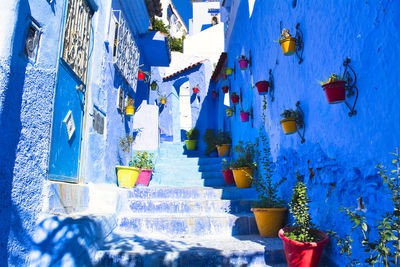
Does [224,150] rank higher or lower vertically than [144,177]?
higher

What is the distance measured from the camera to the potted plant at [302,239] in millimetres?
2697

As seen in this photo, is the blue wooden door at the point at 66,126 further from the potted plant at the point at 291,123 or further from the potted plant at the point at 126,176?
the potted plant at the point at 291,123

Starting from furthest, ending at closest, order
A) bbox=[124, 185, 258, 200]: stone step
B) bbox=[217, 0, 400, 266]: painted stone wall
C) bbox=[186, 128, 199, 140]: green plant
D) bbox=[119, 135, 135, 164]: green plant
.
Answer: bbox=[186, 128, 199, 140]: green plant, bbox=[119, 135, 135, 164]: green plant, bbox=[124, 185, 258, 200]: stone step, bbox=[217, 0, 400, 266]: painted stone wall

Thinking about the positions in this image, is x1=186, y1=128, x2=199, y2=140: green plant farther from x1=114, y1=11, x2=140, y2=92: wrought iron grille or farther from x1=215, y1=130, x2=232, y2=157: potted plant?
x1=114, y1=11, x2=140, y2=92: wrought iron grille

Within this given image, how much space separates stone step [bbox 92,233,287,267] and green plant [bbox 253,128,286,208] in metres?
0.61

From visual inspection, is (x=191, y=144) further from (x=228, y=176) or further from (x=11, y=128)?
(x=11, y=128)

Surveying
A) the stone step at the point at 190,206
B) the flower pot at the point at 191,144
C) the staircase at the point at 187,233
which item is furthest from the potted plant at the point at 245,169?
the flower pot at the point at 191,144

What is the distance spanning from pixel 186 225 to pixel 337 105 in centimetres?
253

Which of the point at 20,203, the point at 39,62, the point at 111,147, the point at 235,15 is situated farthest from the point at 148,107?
the point at 20,203

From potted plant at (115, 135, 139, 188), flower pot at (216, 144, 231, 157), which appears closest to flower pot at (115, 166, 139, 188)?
potted plant at (115, 135, 139, 188)

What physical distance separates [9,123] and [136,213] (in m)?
2.70

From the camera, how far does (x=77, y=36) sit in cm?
399

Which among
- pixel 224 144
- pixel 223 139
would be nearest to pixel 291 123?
pixel 224 144

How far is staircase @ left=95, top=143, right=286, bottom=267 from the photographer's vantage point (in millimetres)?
3029
